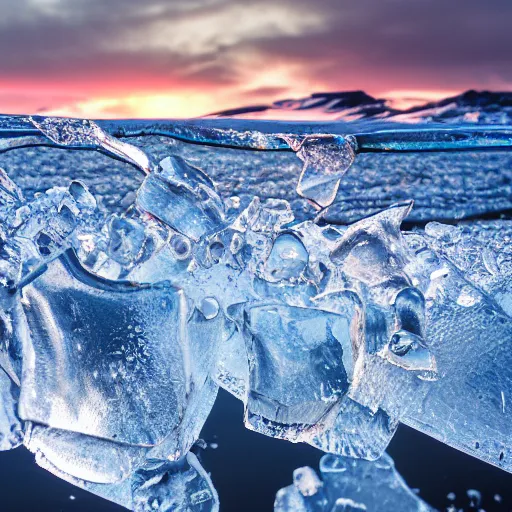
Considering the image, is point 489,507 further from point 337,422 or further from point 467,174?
point 467,174

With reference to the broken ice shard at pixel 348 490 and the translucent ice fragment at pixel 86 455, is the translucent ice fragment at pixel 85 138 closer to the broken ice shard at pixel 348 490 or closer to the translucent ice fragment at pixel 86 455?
the translucent ice fragment at pixel 86 455

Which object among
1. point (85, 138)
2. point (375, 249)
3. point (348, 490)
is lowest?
point (348, 490)

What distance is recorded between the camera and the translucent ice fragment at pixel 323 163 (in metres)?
0.49

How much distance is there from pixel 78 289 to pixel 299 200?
8.3 inches

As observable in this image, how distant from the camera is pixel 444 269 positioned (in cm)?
56

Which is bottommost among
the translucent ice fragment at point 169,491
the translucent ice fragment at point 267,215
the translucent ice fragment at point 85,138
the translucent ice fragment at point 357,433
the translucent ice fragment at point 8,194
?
the translucent ice fragment at point 169,491

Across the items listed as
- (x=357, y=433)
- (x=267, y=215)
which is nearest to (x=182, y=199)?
(x=267, y=215)

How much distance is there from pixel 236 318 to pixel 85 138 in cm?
21

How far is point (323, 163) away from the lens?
0.50 m

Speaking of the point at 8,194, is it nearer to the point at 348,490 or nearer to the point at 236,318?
the point at 236,318

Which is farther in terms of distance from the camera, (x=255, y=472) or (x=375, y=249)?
(x=255, y=472)

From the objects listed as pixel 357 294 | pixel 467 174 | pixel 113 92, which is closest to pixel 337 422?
pixel 357 294

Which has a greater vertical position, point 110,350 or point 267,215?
point 267,215

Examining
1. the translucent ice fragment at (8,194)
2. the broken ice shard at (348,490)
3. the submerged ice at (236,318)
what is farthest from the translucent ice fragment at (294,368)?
the translucent ice fragment at (8,194)
